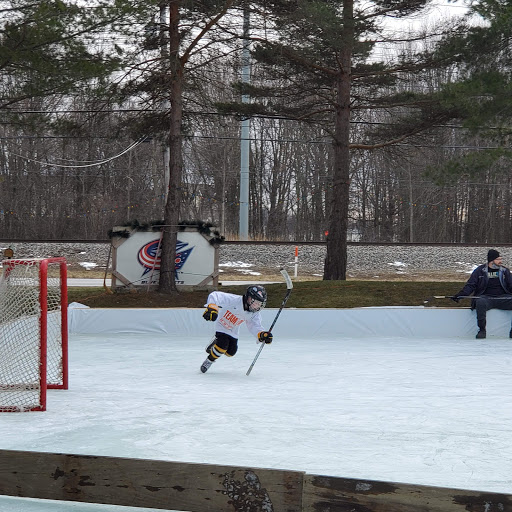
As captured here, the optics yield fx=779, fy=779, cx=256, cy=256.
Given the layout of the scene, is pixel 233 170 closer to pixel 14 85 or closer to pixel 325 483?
pixel 14 85

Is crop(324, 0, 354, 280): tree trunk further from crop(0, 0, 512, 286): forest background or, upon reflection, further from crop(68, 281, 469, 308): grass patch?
crop(68, 281, 469, 308): grass patch

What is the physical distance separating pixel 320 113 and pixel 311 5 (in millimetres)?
3857

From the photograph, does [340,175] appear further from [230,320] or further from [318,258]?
[230,320]

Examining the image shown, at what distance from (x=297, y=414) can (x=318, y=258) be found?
765 inches

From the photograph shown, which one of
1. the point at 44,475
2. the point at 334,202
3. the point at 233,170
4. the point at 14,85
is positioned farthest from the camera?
the point at 233,170

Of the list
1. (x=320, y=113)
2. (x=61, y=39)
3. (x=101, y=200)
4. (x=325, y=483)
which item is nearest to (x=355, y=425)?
(x=325, y=483)

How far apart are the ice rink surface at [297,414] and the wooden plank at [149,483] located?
0.53m

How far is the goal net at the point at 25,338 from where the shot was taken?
709 cm

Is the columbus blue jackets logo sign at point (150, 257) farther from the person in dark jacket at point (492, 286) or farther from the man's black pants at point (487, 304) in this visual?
the man's black pants at point (487, 304)

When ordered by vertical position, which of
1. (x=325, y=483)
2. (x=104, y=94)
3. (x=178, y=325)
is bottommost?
(x=178, y=325)

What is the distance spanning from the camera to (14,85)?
14500 mm

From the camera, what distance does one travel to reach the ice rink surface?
5.16 meters

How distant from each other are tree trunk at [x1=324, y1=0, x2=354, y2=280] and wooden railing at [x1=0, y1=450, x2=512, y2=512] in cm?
1400

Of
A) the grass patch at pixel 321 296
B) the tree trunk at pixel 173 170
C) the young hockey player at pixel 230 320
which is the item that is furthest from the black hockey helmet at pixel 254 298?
the tree trunk at pixel 173 170
